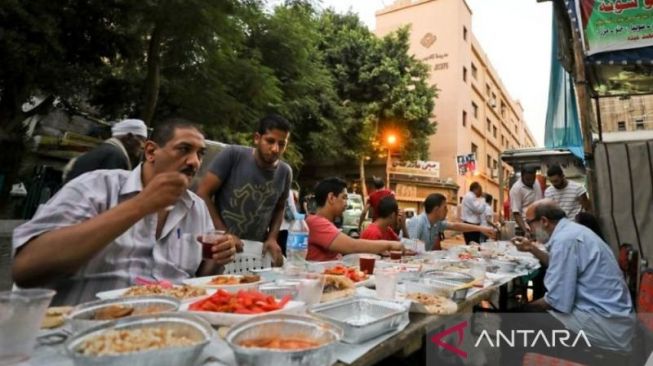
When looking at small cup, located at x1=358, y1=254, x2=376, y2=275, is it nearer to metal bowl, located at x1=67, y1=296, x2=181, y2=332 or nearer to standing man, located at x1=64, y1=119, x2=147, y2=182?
metal bowl, located at x1=67, y1=296, x2=181, y2=332

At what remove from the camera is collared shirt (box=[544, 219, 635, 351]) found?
2.86 m

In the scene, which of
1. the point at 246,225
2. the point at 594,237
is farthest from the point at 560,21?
the point at 246,225

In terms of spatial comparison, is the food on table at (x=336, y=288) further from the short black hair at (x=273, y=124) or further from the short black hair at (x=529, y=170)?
the short black hair at (x=529, y=170)

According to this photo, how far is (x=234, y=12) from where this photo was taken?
27.3ft

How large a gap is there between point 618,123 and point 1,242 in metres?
12.0

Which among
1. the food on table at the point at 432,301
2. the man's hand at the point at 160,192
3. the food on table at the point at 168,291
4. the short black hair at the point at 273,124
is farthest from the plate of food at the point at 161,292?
the short black hair at the point at 273,124

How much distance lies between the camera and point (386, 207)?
13.6 ft

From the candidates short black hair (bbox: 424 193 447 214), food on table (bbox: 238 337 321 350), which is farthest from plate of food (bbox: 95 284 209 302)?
short black hair (bbox: 424 193 447 214)

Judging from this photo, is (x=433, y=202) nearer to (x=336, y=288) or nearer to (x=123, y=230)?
(x=336, y=288)

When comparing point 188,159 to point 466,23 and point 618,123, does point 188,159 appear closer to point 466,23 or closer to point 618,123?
point 618,123

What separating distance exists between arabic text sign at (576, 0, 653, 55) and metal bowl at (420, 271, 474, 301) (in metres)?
3.93

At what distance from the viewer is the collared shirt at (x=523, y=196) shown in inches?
271

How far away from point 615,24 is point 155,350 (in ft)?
19.6

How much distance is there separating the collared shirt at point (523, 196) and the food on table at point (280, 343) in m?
6.70
